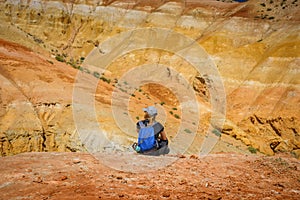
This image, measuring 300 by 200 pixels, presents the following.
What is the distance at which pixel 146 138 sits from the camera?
6383 millimetres

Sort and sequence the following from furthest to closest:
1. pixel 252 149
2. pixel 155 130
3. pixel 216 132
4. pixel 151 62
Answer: pixel 151 62 → pixel 216 132 → pixel 252 149 → pixel 155 130

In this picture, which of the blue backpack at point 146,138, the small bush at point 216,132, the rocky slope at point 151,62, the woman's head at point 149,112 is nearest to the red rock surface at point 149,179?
the blue backpack at point 146,138

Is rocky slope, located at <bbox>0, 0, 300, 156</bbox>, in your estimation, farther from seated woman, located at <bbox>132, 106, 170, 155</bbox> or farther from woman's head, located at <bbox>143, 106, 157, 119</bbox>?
woman's head, located at <bbox>143, 106, 157, 119</bbox>

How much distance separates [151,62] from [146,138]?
1187 inches

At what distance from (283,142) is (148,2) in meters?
38.5

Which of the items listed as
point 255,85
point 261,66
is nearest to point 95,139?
point 255,85

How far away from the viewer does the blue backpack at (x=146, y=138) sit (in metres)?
6.28

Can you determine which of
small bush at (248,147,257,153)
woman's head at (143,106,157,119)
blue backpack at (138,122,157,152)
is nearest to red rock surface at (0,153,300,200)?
blue backpack at (138,122,157,152)

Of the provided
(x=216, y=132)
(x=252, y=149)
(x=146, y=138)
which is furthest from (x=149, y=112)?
(x=216, y=132)

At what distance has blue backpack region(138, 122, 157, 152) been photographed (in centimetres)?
628

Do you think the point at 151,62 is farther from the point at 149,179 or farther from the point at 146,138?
the point at 149,179

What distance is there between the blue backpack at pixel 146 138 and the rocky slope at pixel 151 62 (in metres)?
5.19

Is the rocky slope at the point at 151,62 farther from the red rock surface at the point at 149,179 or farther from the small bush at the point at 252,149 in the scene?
the red rock surface at the point at 149,179

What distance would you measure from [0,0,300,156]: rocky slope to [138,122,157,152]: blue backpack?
5.19 m
